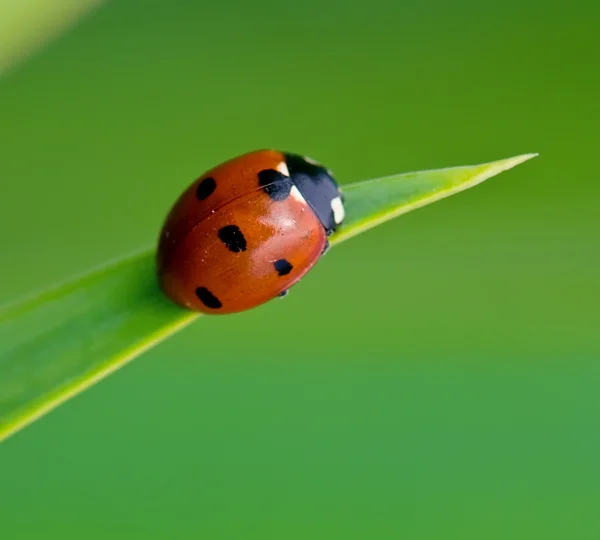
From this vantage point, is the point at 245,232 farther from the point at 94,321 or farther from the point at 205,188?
Answer: the point at 94,321

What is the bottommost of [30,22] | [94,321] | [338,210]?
[94,321]

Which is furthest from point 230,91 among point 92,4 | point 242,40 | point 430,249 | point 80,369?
point 80,369

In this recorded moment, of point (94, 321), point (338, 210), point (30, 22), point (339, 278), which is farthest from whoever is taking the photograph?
point (339, 278)

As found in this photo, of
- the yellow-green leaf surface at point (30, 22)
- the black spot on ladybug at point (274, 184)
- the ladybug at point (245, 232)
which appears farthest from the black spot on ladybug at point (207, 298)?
the yellow-green leaf surface at point (30, 22)

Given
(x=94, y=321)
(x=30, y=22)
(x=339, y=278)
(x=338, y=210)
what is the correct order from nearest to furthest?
(x=94, y=321) < (x=338, y=210) < (x=30, y=22) < (x=339, y=278)

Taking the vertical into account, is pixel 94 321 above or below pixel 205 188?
below

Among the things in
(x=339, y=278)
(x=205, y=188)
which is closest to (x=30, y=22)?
(x=205, y=188)

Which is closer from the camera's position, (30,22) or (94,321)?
(94,321)
